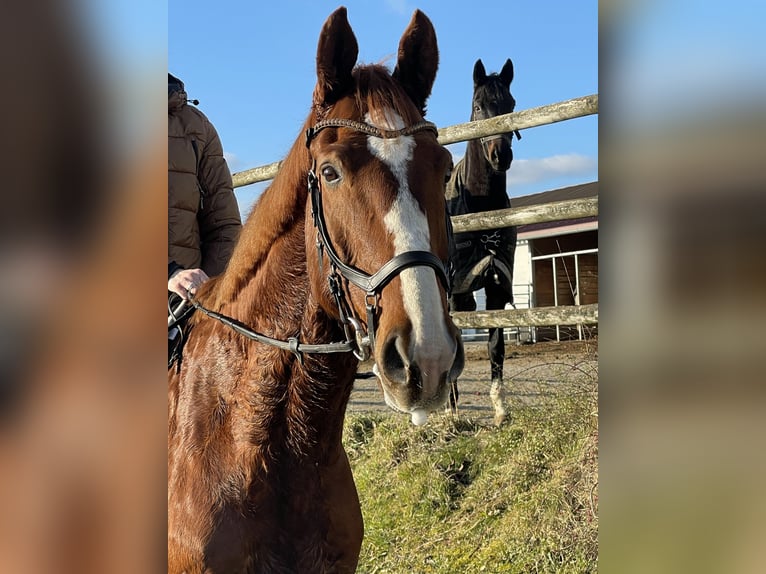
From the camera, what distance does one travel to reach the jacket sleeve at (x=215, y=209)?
10.8 feet

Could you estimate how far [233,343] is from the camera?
2.30 m

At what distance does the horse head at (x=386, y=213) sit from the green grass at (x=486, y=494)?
2.43 meters

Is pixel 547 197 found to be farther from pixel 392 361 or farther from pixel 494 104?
pixel 392 361

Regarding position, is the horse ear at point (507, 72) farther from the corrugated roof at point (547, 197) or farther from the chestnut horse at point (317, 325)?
the corrugated roof at point (547, 197)

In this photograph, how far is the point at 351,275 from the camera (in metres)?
1.88

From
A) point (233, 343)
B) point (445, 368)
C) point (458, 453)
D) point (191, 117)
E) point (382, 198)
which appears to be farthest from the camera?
point (458, 453)

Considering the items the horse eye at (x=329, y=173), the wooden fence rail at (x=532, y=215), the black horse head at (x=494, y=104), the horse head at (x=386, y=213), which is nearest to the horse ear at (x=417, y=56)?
the horse head at (x=386, y=213)

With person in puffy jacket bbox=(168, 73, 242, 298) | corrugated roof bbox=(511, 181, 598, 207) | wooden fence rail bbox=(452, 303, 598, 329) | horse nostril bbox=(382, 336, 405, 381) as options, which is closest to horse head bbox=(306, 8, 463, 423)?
horse nostril bbox=(382, 336, 405, 381)

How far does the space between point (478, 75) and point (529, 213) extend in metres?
2.62

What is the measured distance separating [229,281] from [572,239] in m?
18.8

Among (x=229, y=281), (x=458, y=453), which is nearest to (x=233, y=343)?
(x=229, y=281)
